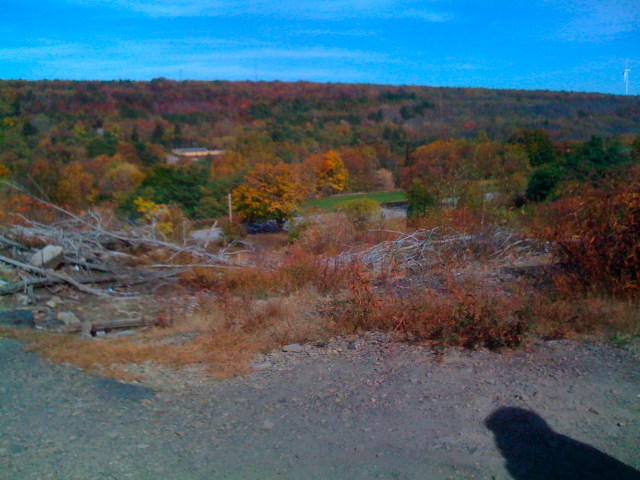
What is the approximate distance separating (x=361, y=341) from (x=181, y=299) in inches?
180

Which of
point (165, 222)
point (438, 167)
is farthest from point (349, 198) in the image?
point (165, 222)

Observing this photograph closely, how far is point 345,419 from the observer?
436 cm

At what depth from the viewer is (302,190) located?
22.3 metres

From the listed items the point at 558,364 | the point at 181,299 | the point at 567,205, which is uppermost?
the point at 567,205

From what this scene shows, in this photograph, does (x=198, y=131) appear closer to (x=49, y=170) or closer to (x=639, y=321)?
(x=49, y=170)

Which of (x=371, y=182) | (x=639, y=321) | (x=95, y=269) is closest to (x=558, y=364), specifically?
(x=639, y=321)

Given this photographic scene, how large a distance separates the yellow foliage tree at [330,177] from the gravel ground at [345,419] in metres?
21.2

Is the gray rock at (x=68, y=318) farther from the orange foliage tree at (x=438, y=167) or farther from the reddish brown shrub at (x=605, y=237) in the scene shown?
the orange foliage tree at (x=438, y=167)

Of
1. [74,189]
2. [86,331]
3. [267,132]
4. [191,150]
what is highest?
[267,132]

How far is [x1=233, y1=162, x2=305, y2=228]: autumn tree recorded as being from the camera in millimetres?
21831

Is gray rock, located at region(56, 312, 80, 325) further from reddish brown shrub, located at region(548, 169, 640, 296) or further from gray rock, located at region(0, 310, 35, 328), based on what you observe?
reddish brown shrub, located at region(548, 169, 640, 296)

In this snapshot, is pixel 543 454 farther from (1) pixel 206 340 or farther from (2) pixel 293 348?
(1) pixel 206 340

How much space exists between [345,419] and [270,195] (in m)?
18.4

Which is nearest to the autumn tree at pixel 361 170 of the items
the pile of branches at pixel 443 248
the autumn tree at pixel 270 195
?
the autumn tree at pixel 270 195
